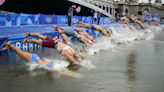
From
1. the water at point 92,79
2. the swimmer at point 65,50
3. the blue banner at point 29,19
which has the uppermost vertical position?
the blue banner at point 29,19

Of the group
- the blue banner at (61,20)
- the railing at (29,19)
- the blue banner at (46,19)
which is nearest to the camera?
the railing at (29,19)

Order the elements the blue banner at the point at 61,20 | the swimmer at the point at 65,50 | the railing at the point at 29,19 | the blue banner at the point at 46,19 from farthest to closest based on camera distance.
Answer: the blue banner at the point at 61,20 → the blue banner at the point at 46,19 → the railing at the point at 29,19 → the swimmer at the point at 65,50

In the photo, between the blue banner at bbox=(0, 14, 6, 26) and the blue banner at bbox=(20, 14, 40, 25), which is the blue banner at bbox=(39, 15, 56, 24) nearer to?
the blue banner at bbox=(20, 14, 40, 25)

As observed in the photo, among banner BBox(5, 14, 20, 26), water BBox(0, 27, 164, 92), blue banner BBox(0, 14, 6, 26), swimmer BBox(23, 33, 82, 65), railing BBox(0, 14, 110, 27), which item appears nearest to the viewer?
water BBox(0, 27, 164, 92)

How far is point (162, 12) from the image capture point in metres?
158

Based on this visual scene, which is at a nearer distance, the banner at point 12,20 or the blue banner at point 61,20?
the banner at point 12,20

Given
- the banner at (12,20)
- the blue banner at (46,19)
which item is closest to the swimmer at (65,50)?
the banner at (12,20)

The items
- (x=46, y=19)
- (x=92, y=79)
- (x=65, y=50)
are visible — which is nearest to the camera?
(x=92, y=79)

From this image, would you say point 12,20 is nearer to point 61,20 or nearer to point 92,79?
point 61,20

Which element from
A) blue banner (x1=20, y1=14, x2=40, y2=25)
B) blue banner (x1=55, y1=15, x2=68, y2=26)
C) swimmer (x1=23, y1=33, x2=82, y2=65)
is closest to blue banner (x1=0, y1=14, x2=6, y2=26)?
blue banner (x1=20, y1=14, x2=40, y2=25)

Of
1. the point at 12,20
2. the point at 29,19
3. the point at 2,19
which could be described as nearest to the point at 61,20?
the point at 29,19

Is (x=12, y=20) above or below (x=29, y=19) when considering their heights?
above

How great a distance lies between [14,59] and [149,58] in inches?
260

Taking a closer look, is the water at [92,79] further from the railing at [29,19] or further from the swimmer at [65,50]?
the railing at [29,19]
